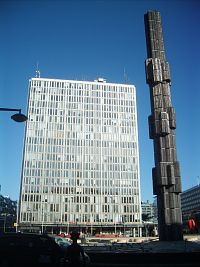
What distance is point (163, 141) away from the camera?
42.6m

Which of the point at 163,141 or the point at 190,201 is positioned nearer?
the point at 163,141

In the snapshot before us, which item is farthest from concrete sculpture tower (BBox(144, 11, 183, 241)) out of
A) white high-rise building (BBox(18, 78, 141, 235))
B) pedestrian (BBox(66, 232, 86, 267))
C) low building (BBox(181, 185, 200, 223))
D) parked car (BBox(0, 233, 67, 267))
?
low building (BBox(181, 185, 200, 223))

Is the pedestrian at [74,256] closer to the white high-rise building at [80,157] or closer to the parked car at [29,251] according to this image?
the parked car at [29,251]

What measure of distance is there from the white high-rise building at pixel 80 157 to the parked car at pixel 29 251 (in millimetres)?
103970

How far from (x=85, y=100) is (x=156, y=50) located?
84412 millimetres

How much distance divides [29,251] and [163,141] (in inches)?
1252

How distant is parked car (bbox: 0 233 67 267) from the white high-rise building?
103970 millimetres

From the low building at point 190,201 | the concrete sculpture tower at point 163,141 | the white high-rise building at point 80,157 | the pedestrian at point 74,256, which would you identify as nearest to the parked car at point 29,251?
the pedestrian at point 74,256

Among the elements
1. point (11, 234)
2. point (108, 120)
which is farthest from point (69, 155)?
point (11, 234)

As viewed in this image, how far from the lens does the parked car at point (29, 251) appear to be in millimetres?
13062

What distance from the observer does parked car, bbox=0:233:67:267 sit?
42.9 ft

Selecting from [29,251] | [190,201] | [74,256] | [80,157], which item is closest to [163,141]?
[29,251]

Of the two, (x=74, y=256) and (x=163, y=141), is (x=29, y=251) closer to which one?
(x=74, y=256)

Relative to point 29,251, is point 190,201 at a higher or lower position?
higher
